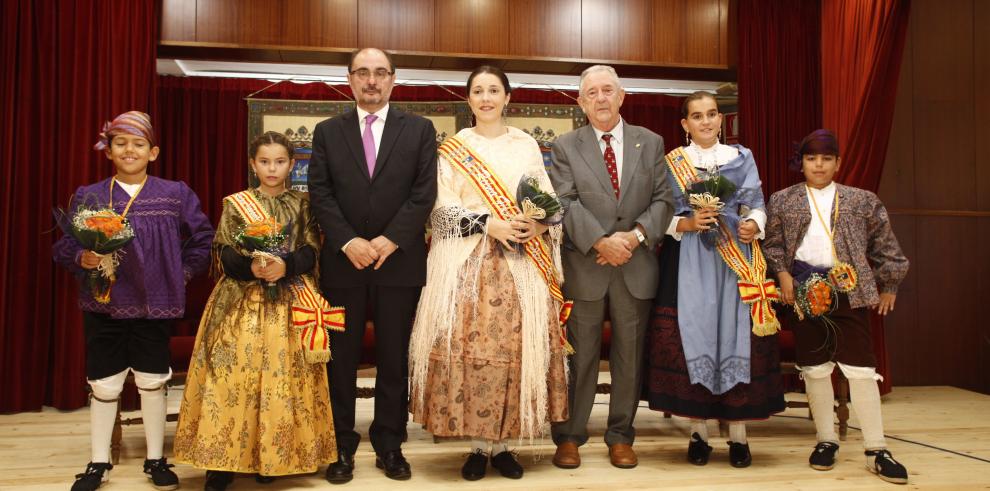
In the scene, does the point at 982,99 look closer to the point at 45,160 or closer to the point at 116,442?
the point at 116,442

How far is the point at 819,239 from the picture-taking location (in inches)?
126

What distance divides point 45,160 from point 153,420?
2307 millimetres

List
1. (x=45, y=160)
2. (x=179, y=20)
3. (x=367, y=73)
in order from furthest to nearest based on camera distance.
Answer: (x=179, y=20) < (x=45, y=160) < (x=367, y=73)

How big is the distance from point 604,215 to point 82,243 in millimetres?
1990

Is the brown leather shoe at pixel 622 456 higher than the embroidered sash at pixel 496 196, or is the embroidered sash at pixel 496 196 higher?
the embroidered sash at pixel 496 196

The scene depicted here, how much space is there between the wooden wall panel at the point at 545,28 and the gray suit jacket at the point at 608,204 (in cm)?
221

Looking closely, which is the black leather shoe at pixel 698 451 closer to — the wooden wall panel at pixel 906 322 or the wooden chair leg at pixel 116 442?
the wooden chair leg at pixel 116 442

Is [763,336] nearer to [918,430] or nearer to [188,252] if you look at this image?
[918,430]

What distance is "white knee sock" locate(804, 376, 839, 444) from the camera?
10.4 feet

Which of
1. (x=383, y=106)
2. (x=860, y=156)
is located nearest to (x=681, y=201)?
(x=383, y=106)

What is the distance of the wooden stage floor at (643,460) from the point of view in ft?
9.38

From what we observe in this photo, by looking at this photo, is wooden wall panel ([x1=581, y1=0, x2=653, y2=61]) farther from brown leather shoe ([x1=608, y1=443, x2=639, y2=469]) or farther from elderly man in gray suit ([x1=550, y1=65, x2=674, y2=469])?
brown leather shoe ([x1=608, y1=443, x2=639, y2=469])

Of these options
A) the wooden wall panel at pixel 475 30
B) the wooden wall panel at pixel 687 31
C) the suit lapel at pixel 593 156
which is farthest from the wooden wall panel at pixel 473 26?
the suit lapel at pixel 593 156

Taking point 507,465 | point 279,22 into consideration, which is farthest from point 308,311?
point 279,22
